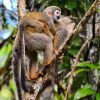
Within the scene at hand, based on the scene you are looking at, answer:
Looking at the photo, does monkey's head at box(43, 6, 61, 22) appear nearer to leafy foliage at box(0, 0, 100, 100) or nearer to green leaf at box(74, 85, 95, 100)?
leafy foliage at box(0, 0, 100, 100)

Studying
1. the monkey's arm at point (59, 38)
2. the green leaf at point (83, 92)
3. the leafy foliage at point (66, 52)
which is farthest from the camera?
the leafy foliage at point (66, 52)

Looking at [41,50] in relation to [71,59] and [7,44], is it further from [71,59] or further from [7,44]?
[7,44]

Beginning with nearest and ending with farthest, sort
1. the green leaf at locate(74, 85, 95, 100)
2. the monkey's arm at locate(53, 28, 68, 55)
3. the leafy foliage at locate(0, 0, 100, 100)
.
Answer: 1. the green leaf at locate(74, 85, 95, 100)
2. the monkey's arm at locate(53, 28, 68, 55)
3. the leafy foliage at locate(0, 0, 100, 100)

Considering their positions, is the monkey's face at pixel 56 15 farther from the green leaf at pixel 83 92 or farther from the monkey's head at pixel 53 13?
the green leaf at pixel 83 92

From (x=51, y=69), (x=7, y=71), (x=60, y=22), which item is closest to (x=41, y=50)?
(x=51, y=69)

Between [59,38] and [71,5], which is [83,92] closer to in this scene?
[59,38]

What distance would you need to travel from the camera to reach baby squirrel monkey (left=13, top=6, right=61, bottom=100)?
163 inches

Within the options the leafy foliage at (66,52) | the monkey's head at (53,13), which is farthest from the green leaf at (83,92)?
the monkey's head at (53,13)

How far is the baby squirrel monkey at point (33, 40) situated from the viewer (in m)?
4.14

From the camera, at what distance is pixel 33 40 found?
4.52m

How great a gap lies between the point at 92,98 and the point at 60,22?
1238 mm

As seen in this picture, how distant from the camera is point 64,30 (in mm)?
4871

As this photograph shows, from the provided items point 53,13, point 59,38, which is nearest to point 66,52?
point 59,38

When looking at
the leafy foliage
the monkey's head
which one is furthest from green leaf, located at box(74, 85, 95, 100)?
the monkey's head
